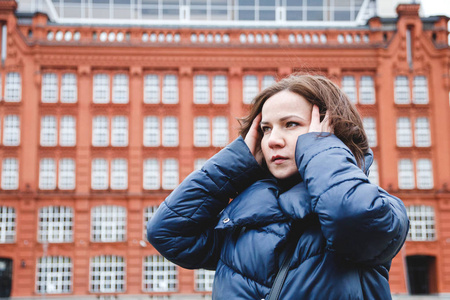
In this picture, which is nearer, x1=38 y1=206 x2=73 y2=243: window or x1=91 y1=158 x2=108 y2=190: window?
x1=38 y1=206 x2=73 y2=243: window

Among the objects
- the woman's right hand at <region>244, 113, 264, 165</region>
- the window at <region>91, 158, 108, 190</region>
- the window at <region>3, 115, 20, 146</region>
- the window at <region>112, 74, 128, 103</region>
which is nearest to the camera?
the woman's right hand at <region>244, 113, 264, 165</region>

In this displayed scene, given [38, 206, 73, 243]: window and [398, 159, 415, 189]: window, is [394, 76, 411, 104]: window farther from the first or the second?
Answer: [38, 206, 73, 243]: window

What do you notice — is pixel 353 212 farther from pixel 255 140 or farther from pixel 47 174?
pixel 47 174

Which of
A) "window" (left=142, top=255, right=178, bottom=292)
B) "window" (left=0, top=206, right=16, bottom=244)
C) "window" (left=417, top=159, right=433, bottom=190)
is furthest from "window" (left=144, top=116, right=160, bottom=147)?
"window" (left=417, top=159, right=433, bottom=190)

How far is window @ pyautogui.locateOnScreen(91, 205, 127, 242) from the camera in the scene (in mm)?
34719

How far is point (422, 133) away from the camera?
36844 millimetres

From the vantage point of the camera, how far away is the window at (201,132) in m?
36.2

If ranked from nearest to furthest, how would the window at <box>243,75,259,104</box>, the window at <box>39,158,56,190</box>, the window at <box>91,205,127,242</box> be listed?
the window at <box>91,205,127,242</box>
the window at <box>39,158,56,190</box>
the window at <box>243,75,259,104</box>

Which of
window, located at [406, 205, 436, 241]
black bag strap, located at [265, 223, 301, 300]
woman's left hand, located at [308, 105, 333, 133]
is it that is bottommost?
window, located at [406, 205, 436, 241]

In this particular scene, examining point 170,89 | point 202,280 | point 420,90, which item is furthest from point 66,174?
point 420,90

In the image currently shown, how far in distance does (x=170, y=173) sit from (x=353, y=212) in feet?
111

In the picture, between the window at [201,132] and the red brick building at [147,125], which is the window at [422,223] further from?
the window at [201,132]

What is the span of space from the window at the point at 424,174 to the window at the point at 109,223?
18.4 m

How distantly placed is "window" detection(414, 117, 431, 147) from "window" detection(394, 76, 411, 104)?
1511mm
